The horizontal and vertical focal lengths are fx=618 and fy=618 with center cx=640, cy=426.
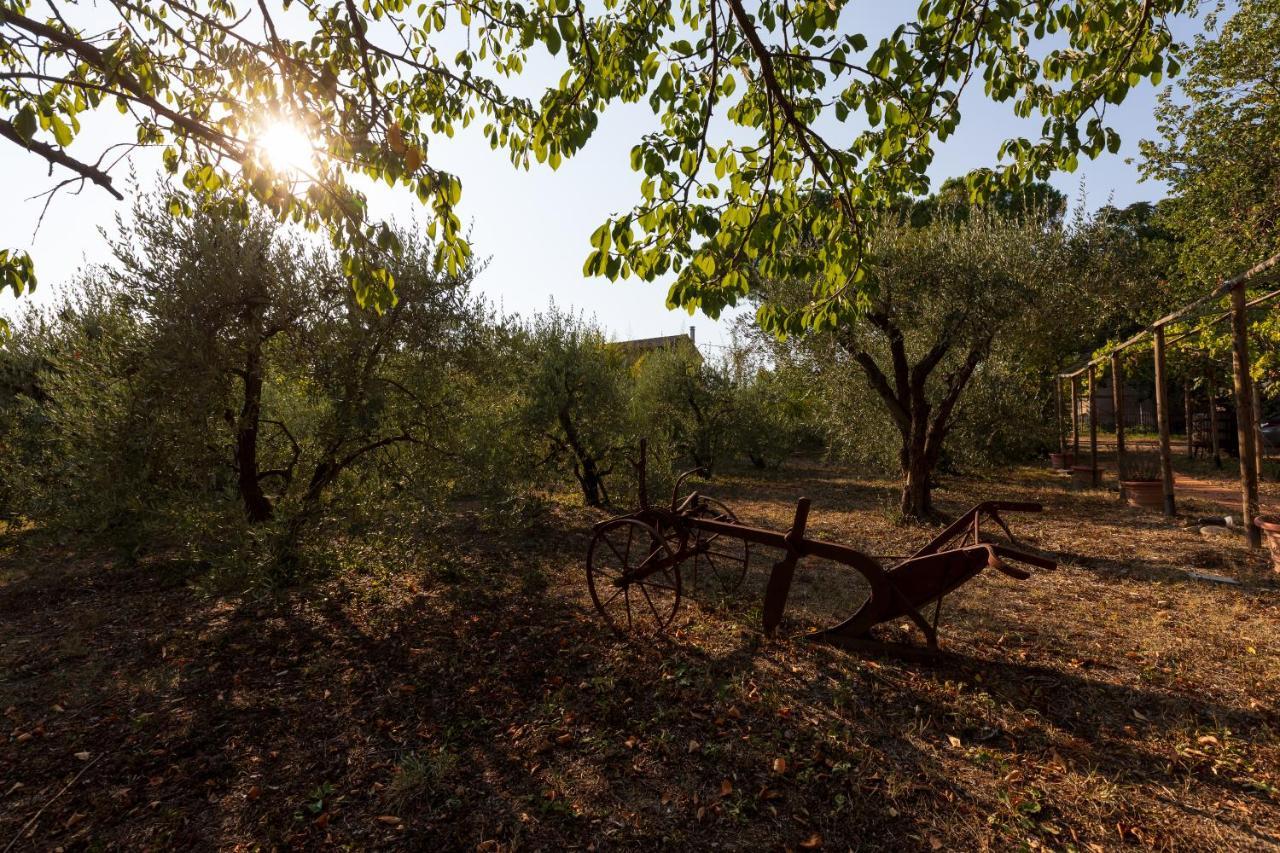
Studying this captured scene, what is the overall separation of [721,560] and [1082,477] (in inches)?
430

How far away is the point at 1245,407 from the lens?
725cm

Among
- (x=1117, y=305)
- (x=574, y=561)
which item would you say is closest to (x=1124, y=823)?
(x=574, y=561)

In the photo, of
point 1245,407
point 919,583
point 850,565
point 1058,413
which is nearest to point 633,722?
point 850,565

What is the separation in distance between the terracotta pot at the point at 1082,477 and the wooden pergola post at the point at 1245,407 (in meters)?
6.62

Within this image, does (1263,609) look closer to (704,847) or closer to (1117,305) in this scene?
(704,847)

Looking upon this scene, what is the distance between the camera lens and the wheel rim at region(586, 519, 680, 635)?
5.03 metres

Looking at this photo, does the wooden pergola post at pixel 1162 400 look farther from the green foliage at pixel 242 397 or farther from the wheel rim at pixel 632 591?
the green foliage at pixel 242 397

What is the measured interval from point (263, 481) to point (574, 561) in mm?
4009

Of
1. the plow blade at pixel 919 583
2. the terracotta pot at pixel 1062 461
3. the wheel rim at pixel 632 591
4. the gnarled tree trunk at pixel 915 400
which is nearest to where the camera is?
the plow blade at pixel 919 583

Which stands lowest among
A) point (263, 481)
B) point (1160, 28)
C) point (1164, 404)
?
point (263, 481)

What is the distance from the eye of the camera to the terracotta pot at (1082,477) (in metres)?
13.8

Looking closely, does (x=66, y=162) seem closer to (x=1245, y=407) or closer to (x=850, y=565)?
(x=850, y=565)

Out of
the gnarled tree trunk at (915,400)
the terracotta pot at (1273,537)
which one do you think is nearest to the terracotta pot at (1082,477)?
the gnarled tree trunk at (915,400)

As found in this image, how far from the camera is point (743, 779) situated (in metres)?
3.28
